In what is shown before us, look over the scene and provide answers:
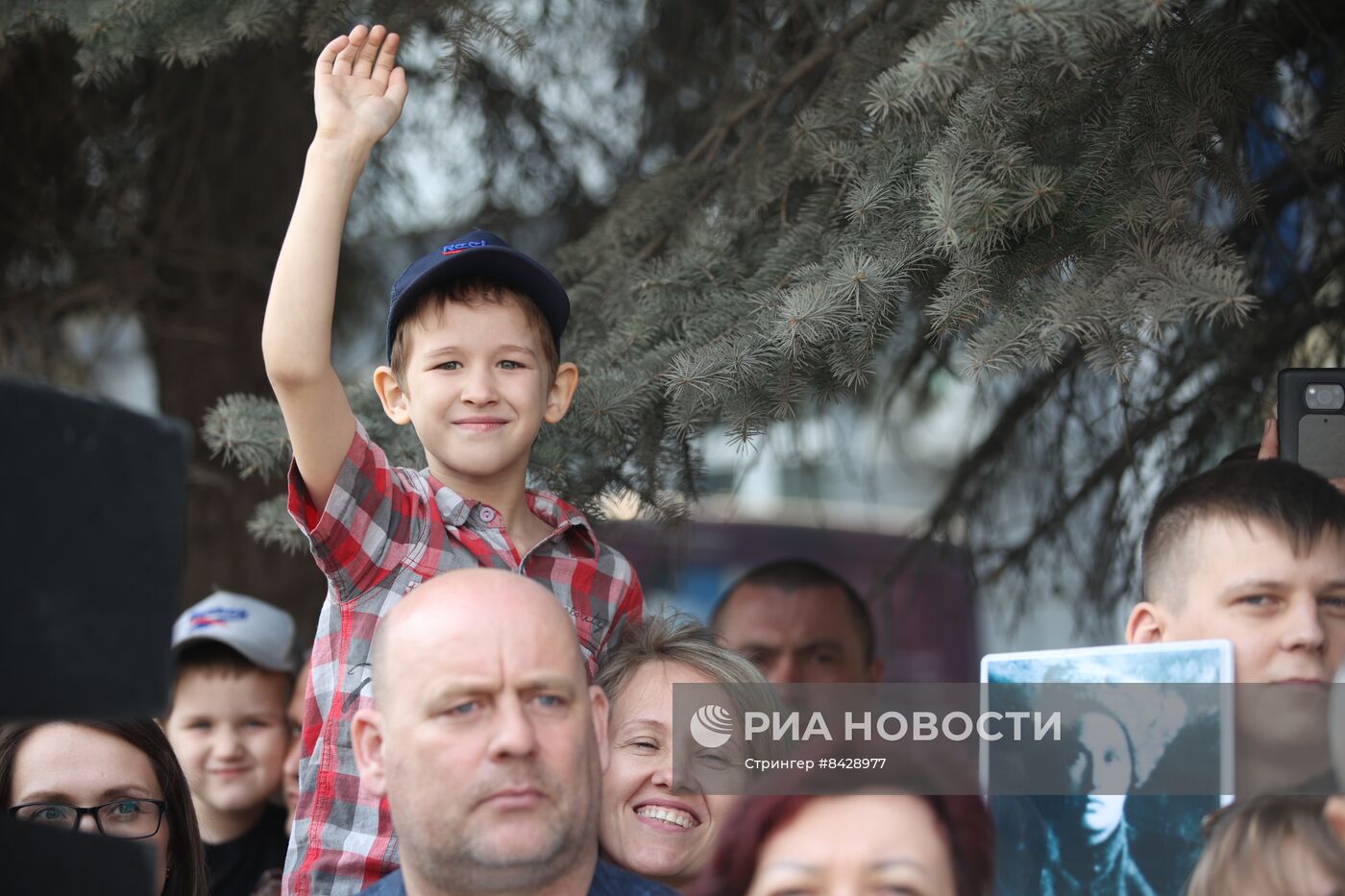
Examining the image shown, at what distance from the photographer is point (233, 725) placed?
334cm

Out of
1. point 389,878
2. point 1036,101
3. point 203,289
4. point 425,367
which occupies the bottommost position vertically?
point 389,878

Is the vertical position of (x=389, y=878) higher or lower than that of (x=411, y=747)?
lower

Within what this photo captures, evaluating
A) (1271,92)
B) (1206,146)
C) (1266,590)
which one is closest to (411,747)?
(1266,590)

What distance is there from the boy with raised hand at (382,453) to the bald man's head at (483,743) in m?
0.43

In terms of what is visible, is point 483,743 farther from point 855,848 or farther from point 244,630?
point 244,630

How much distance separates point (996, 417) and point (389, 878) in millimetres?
2859

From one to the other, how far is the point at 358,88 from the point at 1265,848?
159 cm

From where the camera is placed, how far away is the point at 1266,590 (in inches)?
76.1

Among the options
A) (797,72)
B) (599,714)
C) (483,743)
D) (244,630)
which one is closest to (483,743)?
(483,743)

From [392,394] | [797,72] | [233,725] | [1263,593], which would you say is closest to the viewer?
[1263,593]

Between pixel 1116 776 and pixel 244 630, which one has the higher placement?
pixel 244 630

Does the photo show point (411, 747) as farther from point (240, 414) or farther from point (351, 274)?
point (351, 274)

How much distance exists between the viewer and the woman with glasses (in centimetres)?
227

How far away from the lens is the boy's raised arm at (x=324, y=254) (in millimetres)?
1965
